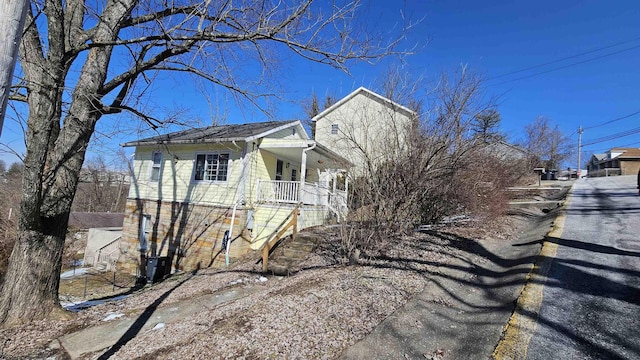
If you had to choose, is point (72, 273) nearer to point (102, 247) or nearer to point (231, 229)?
point (102, 247)

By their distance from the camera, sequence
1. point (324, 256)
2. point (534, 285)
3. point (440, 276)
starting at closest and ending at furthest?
point (534, 285) < point (440, 276) < point (324, 256)

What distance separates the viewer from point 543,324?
317cm

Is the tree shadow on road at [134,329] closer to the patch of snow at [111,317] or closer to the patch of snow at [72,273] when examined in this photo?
the patch of snow at [111,317]

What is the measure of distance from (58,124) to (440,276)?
679cm

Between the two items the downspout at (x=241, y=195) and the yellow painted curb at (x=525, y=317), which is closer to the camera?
the yellow painted curb at (x=525, y=317)

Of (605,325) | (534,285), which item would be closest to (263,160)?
(534,285)

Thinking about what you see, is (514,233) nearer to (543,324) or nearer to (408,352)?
(543,324)

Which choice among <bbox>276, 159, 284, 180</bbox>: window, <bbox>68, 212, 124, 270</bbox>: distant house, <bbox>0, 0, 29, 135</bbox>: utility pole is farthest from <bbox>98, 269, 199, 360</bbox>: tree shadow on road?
<bbox>68, 212, 124, 270</bbox>: distant house

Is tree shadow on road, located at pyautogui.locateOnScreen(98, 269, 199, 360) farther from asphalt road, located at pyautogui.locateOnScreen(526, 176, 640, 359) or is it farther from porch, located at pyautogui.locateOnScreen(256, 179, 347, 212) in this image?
porch, located at pyautogui.locateOnScreen(256, 179, 347, 212)

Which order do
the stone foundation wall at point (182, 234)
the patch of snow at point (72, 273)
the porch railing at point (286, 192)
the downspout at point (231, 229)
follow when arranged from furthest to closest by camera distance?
the patch of snow at point (72, 273)
the porch railing at point (286, 192)
the stone foundation wall at point (182, 234)
the downspout at point (231, 229)

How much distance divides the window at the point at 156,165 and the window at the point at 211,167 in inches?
93.6

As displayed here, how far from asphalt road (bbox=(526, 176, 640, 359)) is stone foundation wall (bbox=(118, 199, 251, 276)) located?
29.6 feet

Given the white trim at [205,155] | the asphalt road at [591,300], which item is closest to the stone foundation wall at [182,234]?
the white trim at [205,155]

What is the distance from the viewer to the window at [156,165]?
13.4 m
